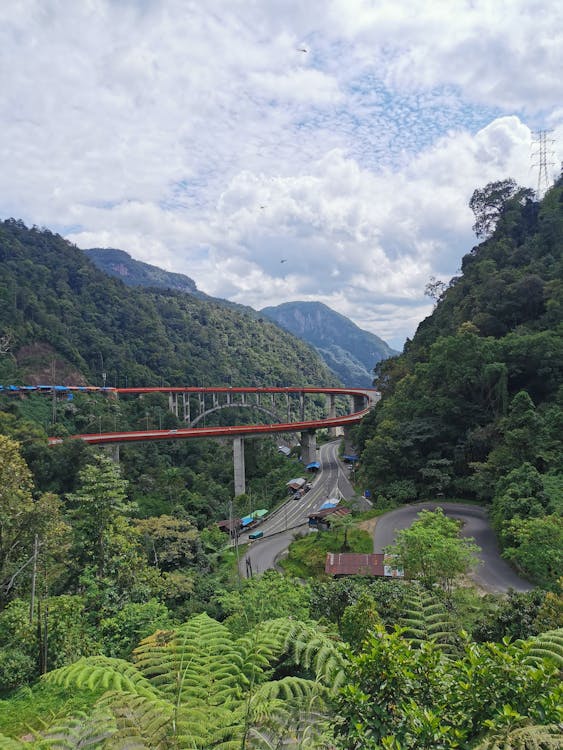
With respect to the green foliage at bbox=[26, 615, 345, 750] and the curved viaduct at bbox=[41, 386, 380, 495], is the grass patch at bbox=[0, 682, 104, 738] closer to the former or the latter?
the green foliage at bbox=[26, 615, 345, 750]

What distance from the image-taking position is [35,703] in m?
8.18

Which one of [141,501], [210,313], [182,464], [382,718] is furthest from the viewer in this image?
[210,313]

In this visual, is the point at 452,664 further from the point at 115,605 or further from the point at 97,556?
the point at 97,556

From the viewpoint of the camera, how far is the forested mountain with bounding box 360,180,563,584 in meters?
23.4

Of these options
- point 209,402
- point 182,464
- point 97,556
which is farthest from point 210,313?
point 97,556

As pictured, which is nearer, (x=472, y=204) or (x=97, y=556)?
(x=97, y=556)

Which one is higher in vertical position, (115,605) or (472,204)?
(472,204)

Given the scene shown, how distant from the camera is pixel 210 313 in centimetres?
12850

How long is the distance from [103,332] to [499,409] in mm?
75120

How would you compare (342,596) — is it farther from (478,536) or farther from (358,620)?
(478,536)

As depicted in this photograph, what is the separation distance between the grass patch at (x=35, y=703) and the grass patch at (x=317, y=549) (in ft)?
63.2

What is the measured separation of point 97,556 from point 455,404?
97.6ft

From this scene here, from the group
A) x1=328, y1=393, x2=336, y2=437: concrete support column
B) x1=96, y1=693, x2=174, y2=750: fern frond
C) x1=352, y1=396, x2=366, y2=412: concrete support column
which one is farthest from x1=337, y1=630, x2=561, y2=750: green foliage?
x1=352, y1=396, x2=366, y2=412: concrete support column

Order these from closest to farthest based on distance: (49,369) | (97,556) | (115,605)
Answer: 1. (115,605)
2. (97,556)
3. (49,369)
